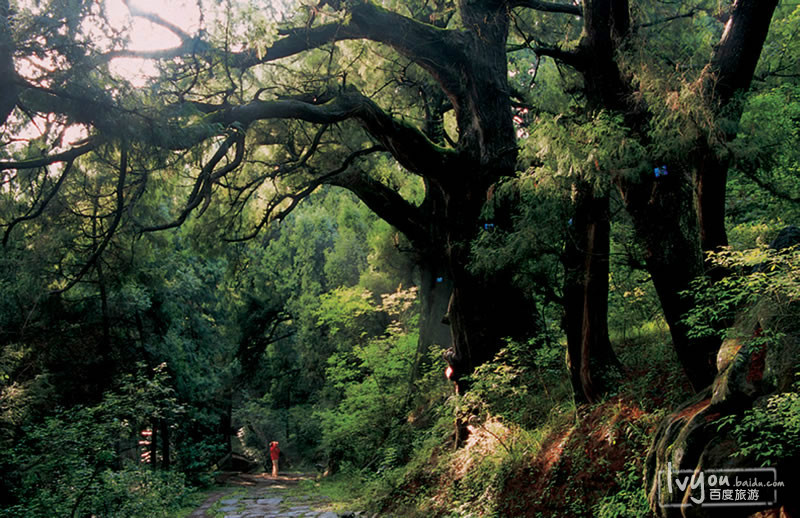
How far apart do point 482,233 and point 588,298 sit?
1.78 metres

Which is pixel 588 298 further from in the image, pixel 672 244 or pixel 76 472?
pixel 76 472

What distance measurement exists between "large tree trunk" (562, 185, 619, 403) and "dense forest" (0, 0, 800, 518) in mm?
26

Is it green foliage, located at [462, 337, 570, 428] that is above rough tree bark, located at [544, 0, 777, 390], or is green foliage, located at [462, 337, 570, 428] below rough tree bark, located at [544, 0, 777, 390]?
below

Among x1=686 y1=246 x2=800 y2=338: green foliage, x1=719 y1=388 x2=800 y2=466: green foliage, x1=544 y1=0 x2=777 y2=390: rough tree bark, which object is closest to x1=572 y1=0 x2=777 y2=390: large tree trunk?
x1=544 y1=0 x2=777 y2=390: rough tree bark

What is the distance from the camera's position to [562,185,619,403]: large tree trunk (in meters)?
5.77

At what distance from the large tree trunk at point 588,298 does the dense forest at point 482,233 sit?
0.08 feet

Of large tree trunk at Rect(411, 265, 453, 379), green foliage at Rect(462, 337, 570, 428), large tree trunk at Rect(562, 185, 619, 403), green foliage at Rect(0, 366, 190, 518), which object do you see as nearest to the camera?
large tree trunk at Rect(562, 185, 619, 403)

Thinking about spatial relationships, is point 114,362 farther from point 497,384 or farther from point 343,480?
point 497,384

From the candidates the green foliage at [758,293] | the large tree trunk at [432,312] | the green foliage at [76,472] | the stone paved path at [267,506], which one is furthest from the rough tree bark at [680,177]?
the green foliage at [76,472]

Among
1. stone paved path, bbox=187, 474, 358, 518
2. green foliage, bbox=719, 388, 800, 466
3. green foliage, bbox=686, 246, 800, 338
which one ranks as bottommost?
stone paved path, bbox=187, 474, 358, 518

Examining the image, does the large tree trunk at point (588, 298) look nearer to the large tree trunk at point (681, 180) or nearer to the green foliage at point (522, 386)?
the large tree trunk at point (681, 180)

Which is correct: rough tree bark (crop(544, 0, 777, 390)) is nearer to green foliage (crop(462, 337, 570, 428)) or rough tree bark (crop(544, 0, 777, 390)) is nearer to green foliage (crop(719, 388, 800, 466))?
green foliage (crop(719, 388, 800, 466))

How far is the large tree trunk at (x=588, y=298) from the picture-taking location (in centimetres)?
577

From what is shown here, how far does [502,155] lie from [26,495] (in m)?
8.54
